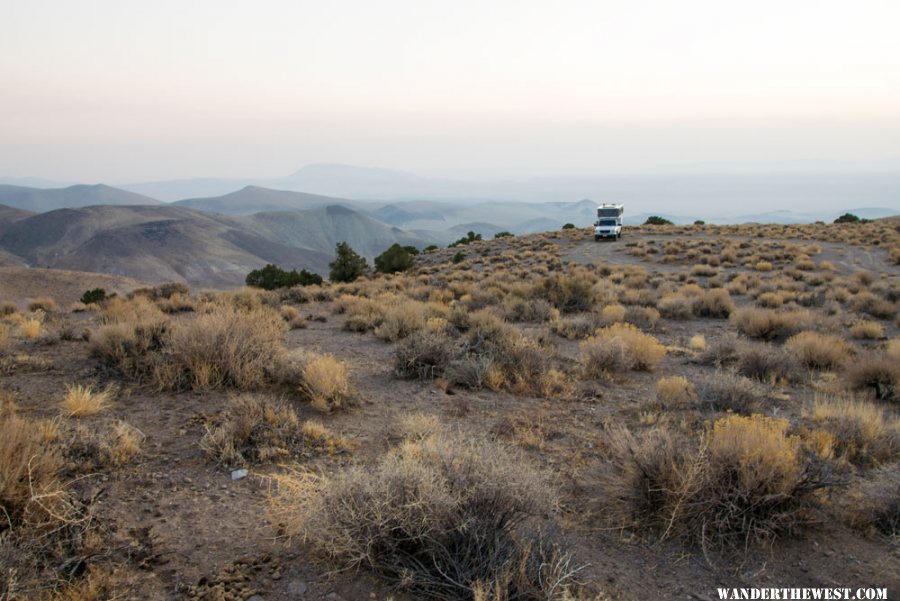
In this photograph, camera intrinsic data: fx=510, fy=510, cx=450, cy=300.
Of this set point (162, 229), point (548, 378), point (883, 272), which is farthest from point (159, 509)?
point (162, 229)

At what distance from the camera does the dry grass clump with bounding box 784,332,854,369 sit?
8867 mm

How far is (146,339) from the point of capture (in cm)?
746

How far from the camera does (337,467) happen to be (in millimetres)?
4855

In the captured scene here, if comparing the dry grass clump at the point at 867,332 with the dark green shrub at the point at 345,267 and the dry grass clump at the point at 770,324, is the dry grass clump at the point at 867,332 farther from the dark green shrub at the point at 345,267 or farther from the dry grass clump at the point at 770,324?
the dark green shrub at the point at 345,267

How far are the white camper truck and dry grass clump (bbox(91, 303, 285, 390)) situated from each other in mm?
33483

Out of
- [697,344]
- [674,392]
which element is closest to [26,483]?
[674,392]

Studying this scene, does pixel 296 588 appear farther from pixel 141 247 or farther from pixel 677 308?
pixel 141 247

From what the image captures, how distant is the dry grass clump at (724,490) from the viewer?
12.3ft

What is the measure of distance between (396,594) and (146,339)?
6.12 meters

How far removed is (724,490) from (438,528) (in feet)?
7.26

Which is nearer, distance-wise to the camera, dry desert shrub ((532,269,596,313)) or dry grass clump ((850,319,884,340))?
dry grass clump ((850,319,884,340))

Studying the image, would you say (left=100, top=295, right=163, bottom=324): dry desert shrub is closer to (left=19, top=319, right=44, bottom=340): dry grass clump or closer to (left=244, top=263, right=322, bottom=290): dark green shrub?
(left=19, top=319, right=44, bottom=340): dry grass clump

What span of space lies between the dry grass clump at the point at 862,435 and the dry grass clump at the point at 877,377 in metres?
1.66

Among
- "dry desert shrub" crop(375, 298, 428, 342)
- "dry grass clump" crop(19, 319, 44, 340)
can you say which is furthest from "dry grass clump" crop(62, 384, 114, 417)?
"dry desert shrub" crop(375, 298, 428, 342)
